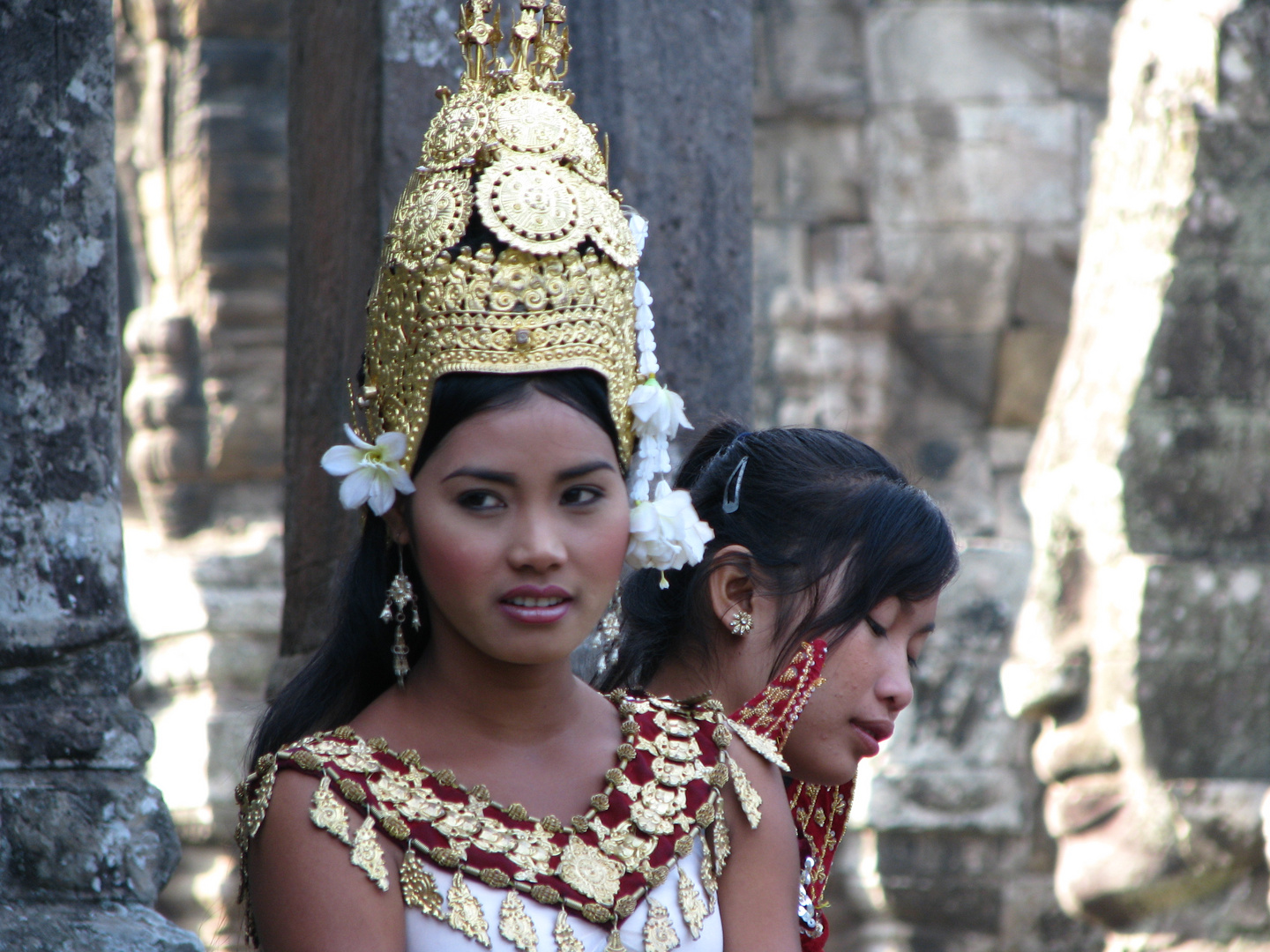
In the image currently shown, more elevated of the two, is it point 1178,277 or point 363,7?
point 363,7

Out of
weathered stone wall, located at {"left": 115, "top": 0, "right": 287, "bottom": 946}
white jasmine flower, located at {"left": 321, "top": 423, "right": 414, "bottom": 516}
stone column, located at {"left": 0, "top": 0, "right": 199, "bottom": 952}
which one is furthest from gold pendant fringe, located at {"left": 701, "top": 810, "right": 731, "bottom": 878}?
weathered stone wall, located at {"left": 115, "top": 0, "right": 287, "bottom": 946}

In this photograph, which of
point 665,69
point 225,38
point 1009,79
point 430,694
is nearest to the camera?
point 430,694

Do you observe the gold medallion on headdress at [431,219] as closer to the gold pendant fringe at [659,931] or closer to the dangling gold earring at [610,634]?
the dangling gold earring at [610,634]

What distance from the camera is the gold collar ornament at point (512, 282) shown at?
1768mm

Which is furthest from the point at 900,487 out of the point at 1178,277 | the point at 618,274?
the point at 1178,277

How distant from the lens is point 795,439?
233 cm

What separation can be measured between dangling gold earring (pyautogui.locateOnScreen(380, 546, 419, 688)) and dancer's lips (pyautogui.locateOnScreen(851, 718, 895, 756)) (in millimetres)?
638

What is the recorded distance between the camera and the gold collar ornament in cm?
177

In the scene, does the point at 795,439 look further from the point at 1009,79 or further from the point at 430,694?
the point at 1009,79

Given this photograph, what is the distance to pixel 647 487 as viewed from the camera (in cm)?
187

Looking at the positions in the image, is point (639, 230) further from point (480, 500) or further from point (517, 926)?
point (517, 926)

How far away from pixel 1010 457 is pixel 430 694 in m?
5.65

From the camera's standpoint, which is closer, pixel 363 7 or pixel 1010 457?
pixel 363 7

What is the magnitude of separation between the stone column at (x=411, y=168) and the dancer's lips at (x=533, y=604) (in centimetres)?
102
